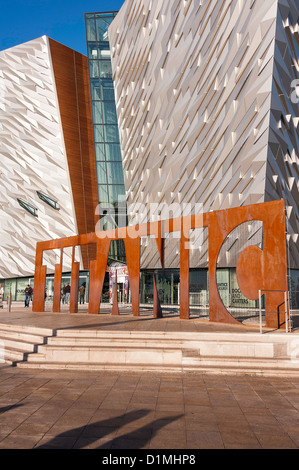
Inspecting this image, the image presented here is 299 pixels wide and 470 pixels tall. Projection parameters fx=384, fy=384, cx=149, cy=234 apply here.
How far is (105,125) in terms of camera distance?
3672cm

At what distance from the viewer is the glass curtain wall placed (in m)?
35.7

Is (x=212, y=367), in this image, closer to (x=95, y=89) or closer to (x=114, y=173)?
(x=114, y=173)

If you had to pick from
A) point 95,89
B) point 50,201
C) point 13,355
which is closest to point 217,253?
Result: point 13,355

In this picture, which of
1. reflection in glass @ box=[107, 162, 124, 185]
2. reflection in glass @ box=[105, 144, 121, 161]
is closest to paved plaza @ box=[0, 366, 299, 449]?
reflection in glass @ box=[107, 162, 124, 185]

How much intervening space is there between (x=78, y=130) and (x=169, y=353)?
29997 mm

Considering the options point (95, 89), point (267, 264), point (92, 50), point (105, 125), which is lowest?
point (267, 264)

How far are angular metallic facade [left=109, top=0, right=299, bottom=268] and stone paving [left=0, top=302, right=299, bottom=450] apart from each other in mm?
13545

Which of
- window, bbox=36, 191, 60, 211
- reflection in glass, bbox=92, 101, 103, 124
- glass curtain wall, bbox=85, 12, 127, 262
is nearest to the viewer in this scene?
window, bbox=36, 191, 60, 211

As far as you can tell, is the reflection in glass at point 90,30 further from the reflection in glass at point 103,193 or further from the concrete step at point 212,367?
the concrete step at point 212,367

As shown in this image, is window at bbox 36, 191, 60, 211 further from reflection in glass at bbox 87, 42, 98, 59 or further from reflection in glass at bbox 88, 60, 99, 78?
reflection in glass at bbox 87, 42, 98, 59

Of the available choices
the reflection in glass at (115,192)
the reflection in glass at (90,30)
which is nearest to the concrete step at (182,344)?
the reflection in glass at (115,192)

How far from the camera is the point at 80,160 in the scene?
34.8m

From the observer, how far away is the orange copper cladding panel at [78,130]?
112ft
